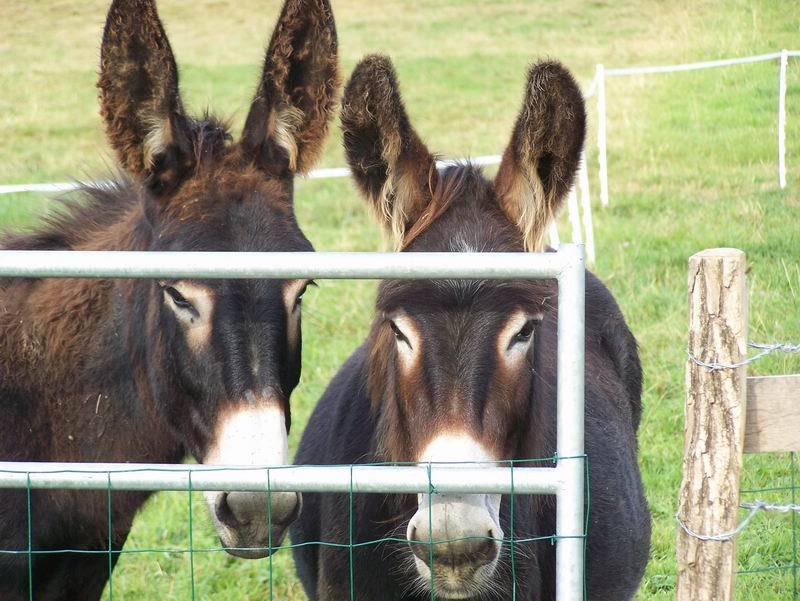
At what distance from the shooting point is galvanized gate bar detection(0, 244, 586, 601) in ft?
8.13

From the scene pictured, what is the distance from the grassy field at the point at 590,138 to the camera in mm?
5809

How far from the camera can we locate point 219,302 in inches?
123

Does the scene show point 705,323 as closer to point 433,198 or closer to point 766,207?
point 433,198

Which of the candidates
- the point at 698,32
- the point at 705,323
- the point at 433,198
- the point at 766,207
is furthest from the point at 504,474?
the point at 698,32

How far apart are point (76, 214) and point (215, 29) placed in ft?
82.8

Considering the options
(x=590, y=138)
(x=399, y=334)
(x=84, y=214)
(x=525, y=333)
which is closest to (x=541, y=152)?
(x=525, y=333)

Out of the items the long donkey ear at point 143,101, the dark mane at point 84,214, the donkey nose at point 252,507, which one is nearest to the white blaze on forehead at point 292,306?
the donkey nose at point 252,507

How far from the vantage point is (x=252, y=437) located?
9.82ft

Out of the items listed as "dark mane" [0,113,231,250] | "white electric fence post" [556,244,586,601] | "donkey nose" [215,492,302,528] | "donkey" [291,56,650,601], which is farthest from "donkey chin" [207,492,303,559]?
Result: "dark mane" [0,113,231,250]

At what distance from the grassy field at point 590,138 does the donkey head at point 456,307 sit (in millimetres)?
1025

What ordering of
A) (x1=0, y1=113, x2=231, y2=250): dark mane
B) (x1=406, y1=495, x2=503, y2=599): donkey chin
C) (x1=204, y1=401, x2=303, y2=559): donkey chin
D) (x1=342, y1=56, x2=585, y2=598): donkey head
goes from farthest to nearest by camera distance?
(x1=0, y1=113, x2=231, y2=250): dark mane < (x1=204, y1=401, x2=303, y2=559): donkey chin < (x1=342, y1=56, x2=585, y2=598): donkey head < (x1=406, y1=495, x2=503, y2=599): donkey chin

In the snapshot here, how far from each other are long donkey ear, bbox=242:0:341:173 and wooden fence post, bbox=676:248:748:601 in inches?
63.3

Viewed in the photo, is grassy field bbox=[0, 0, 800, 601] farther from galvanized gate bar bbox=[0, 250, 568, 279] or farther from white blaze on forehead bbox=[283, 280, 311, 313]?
galvanized gate bar bbox=[0, 250, 568, 279]

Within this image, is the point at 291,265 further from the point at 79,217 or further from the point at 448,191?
the point at 79,217
